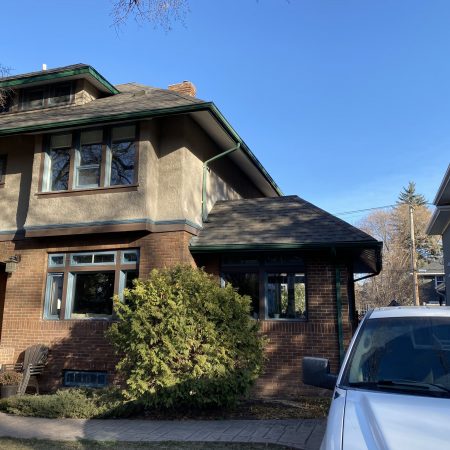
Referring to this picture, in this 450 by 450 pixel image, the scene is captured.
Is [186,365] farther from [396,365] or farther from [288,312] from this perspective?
[396,365]

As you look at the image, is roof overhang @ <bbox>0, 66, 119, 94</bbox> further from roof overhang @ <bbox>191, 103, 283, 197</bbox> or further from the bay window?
roof overhang @ <bbox>191, 103, 283, 197</bbox>

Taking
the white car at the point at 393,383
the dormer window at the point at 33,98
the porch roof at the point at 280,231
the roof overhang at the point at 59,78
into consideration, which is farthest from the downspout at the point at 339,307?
the dormer window at the point at 33,98

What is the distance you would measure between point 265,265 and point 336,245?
1.76 meters

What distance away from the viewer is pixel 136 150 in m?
10.7

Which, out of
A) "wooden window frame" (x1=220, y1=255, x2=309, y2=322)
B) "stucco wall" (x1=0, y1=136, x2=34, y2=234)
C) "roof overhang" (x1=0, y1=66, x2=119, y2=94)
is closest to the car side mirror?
"wooden window frame" (x1=220, y1=255, x2=309, y2=322)

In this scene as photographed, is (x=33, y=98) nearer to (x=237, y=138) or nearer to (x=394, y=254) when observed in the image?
(x=237, y=138)

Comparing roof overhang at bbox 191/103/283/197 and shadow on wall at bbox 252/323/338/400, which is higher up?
roof overhang at bbox 191/103/283/197

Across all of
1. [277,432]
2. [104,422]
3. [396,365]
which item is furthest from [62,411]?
[396,365]

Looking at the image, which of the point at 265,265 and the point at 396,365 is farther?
the point at 265,265

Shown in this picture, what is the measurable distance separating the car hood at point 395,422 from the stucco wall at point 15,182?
10.8 metres

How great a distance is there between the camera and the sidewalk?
6.31 metres

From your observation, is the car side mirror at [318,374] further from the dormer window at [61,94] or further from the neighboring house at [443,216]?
the dormer window at [61,94]

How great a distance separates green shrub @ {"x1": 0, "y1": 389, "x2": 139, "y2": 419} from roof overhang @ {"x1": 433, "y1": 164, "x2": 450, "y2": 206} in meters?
10.1

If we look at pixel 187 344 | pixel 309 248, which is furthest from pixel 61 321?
pixel 309 248
